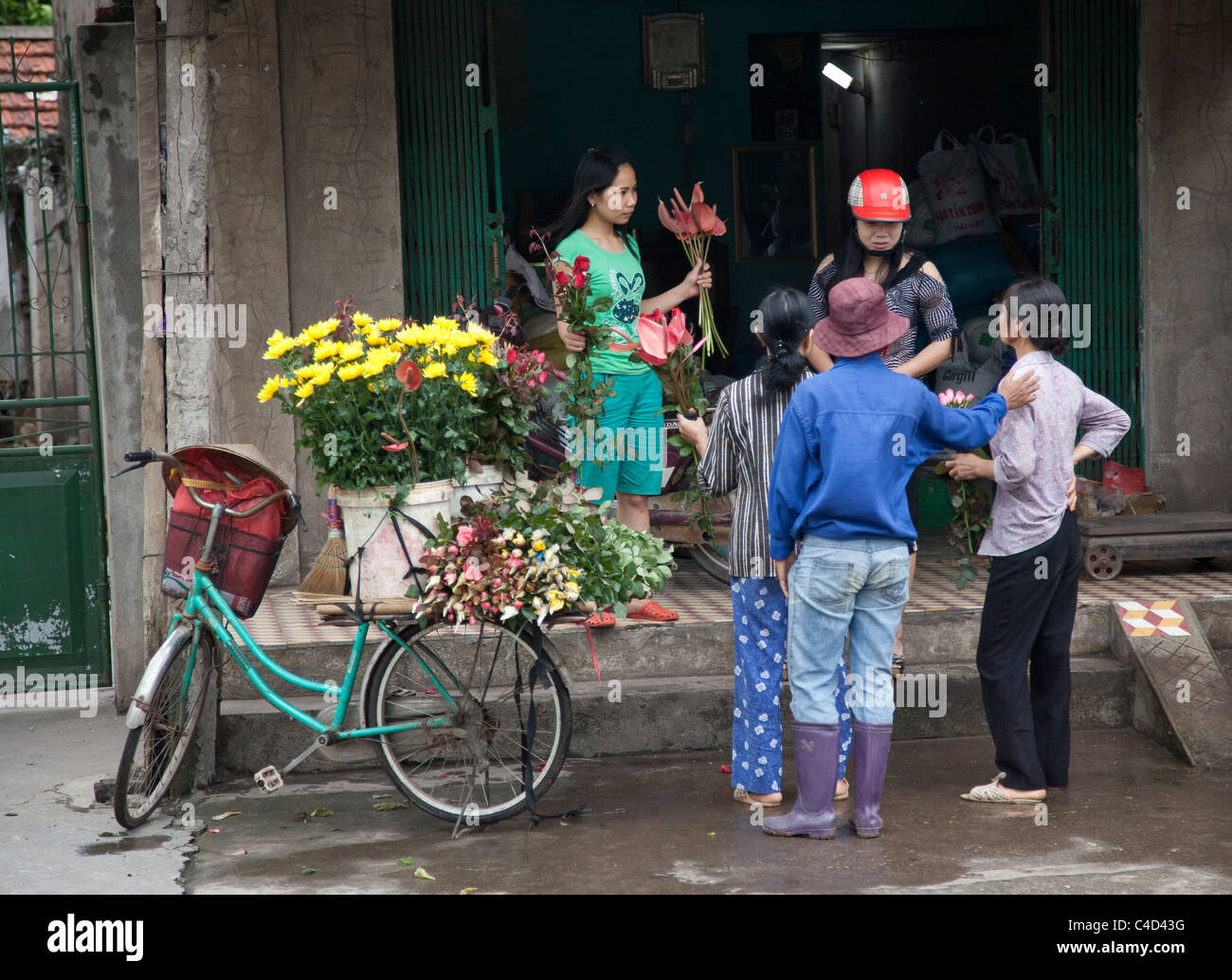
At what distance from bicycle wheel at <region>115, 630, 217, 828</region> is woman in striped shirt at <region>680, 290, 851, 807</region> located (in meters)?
1.96

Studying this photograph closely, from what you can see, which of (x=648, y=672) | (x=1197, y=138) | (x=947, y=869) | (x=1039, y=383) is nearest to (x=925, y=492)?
(x=1197, y=138)

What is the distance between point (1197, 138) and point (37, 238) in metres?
8.33

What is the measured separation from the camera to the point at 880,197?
218 inches

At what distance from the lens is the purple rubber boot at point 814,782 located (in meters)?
4.63

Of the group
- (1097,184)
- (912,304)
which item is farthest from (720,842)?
(1097,184)

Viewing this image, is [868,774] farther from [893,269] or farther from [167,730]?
[167,730]

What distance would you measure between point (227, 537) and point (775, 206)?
21.6 ft

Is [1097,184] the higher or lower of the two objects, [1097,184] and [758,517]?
the higher

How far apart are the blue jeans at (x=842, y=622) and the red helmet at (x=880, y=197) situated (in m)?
1.62

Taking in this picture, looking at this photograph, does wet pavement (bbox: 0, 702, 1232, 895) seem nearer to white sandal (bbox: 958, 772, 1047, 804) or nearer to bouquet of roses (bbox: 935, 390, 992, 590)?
white sandal (bbox: 958, 772, 1047, 804)

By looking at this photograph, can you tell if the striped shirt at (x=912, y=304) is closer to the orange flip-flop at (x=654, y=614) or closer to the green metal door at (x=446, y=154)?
the orange flip-flop at (x=654, y=614)

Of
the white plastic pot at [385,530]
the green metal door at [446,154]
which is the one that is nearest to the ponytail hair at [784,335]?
the white plastic pot at [385,530]

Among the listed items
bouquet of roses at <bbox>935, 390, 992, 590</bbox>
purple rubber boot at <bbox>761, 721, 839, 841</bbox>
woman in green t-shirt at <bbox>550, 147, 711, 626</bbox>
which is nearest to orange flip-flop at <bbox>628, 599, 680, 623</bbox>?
woman in green t-shirt at <bbox>550, 147, 711, 626</bbox>
